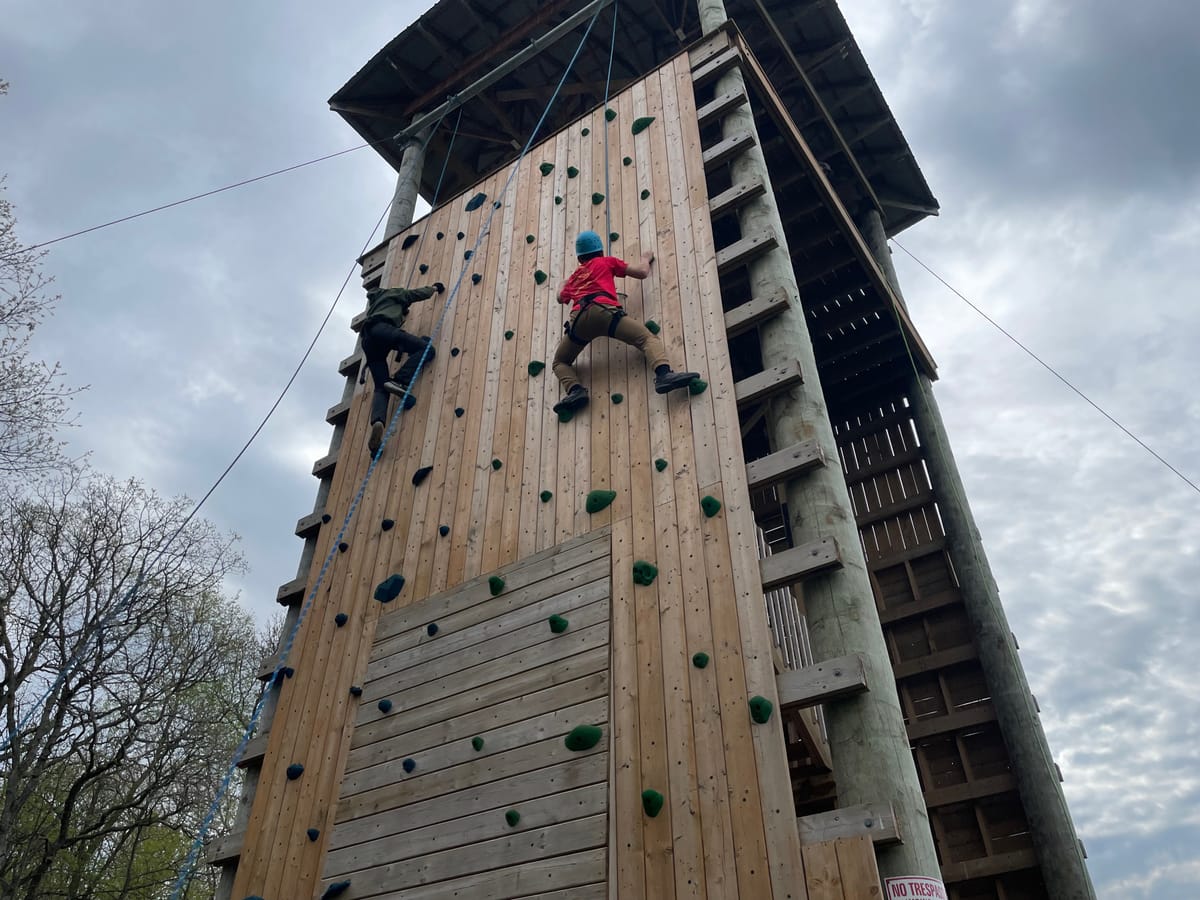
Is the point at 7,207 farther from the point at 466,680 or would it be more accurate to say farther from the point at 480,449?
the point at 466,680

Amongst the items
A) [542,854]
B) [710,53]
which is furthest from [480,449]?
[710,53]

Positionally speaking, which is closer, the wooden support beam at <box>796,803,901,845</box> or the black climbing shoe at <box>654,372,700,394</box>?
the wooden support beam at <box>796,803,901,845</box>

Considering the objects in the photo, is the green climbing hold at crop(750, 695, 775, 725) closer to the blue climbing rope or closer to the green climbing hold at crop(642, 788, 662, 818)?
the green climbing hold at crop(642, 788, 662, 818)

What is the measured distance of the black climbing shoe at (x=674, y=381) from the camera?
4875mm

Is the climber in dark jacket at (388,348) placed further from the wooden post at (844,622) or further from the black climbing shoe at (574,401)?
the wooden post at (844,622)

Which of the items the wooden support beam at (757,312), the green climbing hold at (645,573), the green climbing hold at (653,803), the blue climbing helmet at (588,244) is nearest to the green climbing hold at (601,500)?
the green climbing hold at (645,573)

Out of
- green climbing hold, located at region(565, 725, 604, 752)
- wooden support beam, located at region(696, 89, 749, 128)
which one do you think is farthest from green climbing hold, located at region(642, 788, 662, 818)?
wooden support beam, located at region(696, 89, 749, 128)

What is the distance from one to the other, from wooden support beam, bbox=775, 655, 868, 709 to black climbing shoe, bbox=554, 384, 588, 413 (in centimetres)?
231

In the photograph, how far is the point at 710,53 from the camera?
7.29 metres

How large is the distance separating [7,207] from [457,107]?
5.04 meters

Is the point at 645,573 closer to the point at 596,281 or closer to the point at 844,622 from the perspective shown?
the point at 844,622

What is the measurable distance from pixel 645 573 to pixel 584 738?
2.84ft

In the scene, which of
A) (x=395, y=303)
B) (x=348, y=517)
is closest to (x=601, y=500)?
(x=348, y=517)

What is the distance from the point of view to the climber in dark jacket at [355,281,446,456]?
22.3 ft
